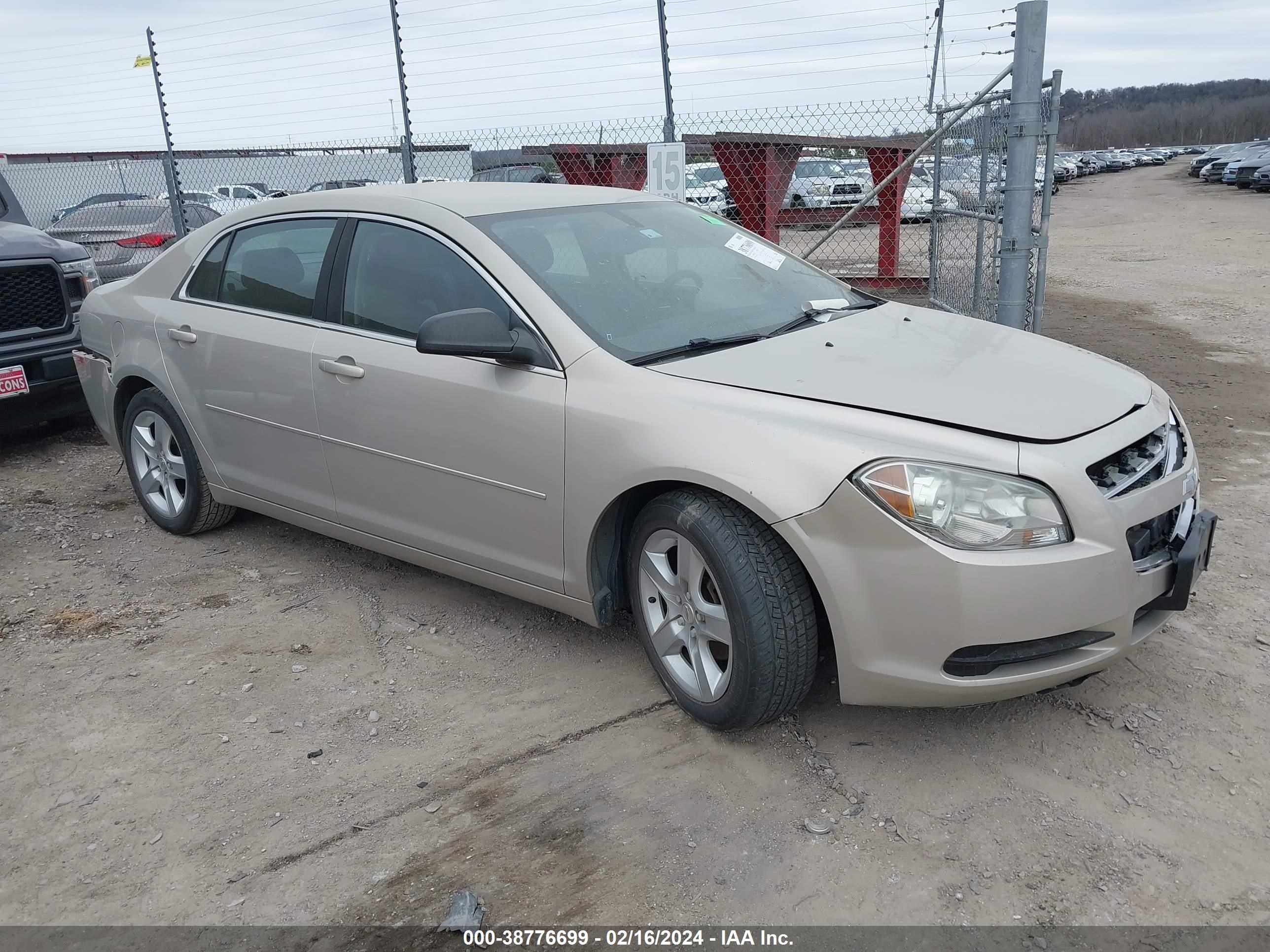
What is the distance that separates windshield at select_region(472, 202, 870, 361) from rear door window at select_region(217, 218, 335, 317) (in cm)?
80

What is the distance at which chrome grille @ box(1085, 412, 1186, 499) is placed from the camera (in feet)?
8.77

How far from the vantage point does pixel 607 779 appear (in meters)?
2.93

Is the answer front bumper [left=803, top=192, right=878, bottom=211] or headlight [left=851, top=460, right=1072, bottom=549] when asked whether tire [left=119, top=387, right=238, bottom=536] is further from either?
front bumper [left=803, top=192, right=878, bottom=211]

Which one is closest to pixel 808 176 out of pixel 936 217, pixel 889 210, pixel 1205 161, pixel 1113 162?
pixel 889 210

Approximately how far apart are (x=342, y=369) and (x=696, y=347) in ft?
4.46

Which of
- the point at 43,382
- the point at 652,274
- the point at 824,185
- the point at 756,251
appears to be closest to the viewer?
the point at 652,274

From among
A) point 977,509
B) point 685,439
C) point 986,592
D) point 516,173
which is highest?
point 516,173

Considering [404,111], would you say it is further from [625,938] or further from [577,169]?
[625,938]

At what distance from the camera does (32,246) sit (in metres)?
6.47

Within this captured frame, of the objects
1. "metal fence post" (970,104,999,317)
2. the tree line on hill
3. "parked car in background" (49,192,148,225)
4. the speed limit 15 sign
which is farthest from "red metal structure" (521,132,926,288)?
the tree line on hill

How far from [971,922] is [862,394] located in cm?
137

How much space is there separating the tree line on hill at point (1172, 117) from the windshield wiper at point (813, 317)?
374 feet

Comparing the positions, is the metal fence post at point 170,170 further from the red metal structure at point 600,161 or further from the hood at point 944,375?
the hood at point 944,375

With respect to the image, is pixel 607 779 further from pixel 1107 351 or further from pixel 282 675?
pixel 1107 351
